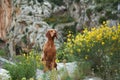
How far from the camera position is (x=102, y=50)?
11.4m

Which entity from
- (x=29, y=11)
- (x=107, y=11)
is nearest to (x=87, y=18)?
(x=107, y=11)

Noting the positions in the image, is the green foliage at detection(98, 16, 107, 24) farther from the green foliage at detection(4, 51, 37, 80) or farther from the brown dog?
the green foliage at detection(4, 51, 37, 80)

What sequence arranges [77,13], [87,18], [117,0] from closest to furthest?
[117,0] → [87,18] → [77,13]

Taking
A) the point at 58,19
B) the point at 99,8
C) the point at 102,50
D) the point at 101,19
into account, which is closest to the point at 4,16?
the point at 58,19

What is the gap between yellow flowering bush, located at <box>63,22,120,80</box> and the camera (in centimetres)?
1102

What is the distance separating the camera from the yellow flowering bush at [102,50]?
1102 centimetres

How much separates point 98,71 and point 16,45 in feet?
67.7

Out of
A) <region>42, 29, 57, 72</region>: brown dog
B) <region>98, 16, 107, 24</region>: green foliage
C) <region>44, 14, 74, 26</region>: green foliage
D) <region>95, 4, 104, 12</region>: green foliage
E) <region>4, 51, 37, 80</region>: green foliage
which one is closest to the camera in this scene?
<region>4, 51, 37, 80</region>: green foliage

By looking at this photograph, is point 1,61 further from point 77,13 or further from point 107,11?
point 77,13

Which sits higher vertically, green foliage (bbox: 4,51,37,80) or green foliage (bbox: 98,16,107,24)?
green foliage (bbox: 4,51,37,80)

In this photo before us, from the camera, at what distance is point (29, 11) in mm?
31250

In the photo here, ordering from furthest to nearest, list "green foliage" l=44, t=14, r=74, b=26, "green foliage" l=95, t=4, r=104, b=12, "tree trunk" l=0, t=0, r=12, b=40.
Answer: "tree trunk" l=0, t=0, r=12, b=40 → "green foliage" l=44, t=14, r=74, b=26 → "green foliage" l=95, t=4, r=104, b=12

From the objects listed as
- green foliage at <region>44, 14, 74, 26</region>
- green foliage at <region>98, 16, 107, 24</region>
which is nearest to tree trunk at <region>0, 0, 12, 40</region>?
green foliage at <region>44, 14, 74, 26</region>

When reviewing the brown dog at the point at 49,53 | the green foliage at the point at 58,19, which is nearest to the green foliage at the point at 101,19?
the green foliage at the point at 58,19
